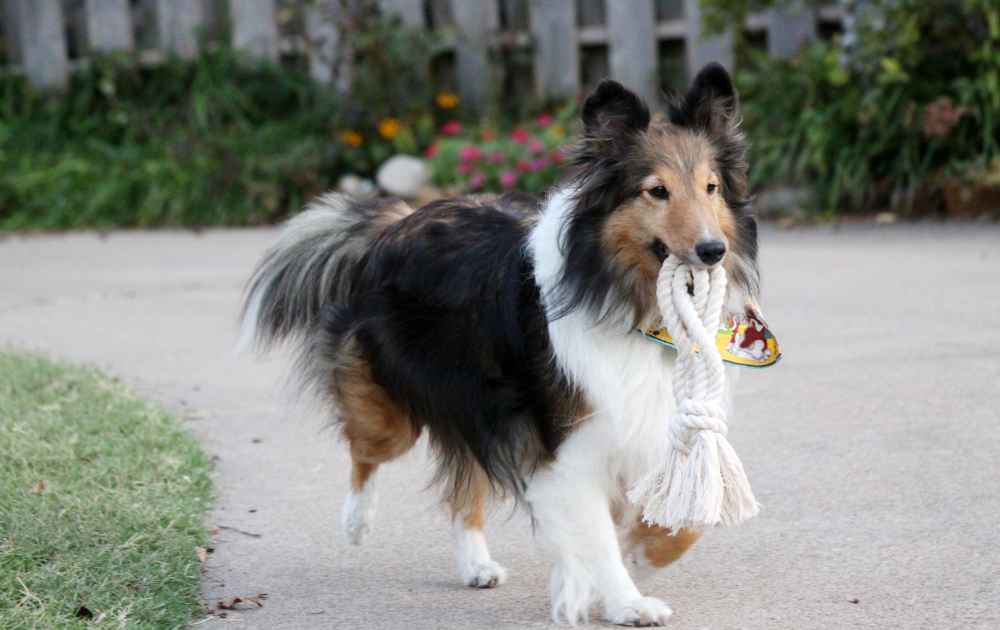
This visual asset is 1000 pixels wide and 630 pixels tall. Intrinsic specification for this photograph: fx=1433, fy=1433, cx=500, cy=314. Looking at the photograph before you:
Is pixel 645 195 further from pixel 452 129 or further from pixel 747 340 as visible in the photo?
pixel 452 129

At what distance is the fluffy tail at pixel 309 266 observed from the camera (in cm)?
534

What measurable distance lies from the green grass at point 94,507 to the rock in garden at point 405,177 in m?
5.62

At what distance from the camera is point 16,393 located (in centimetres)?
678

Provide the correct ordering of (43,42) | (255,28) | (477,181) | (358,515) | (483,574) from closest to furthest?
(483,574) < (358,515) < (477,181) < (255,28) < (43,42)

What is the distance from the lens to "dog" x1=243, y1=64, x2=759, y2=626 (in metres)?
4.16

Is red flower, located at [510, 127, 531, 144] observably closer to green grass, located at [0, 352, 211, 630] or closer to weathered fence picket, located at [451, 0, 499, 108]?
weathered fence picket, located at [451, 0, 499, 108]

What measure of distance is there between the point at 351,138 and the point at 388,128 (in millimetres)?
350

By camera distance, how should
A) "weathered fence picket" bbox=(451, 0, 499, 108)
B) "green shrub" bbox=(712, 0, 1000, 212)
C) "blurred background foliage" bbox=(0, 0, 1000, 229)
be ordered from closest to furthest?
"green shrub" bbox=(712, 0, 1000, 212) < "blurred background foliage" bbox=(0, 0, 1000, 229) < "weathered fence picket" bbox=(451, 0, 499, 108)

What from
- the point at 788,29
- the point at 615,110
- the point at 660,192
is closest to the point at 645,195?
the point at 660,192

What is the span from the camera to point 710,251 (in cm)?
394

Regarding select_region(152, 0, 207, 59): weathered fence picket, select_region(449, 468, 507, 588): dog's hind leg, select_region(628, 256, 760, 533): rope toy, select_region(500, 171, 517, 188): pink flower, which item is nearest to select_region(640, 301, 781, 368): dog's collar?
select_region(628, 256, 760, 533): rope toy

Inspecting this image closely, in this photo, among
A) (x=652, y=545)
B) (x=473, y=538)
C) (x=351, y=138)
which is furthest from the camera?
(x=351, y=138)

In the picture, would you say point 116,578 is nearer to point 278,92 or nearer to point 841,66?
point 841,66

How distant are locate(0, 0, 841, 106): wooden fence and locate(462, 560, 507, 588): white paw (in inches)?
336
